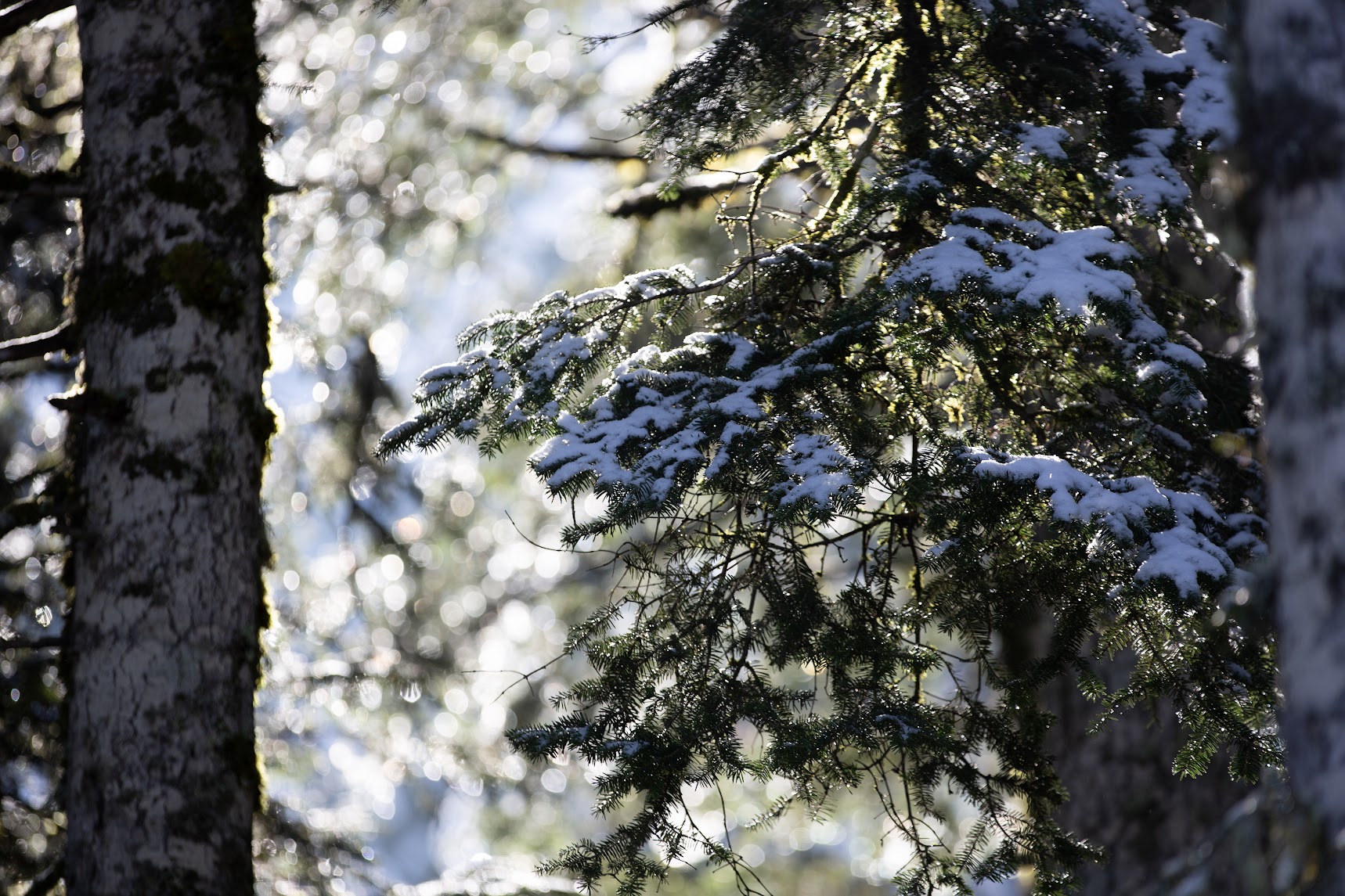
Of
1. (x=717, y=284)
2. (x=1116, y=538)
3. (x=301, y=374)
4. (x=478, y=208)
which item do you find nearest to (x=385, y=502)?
(x=301, y=374)

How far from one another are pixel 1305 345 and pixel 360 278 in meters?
7.37

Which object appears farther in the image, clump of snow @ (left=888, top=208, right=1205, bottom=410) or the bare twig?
the bare twig

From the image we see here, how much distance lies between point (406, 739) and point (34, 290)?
4377mm

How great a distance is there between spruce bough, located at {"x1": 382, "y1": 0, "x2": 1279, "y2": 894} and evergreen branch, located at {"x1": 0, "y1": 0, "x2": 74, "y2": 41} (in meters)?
2.11

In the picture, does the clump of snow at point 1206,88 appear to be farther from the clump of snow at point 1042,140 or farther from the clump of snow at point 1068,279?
the clump of snow at point 1068,279

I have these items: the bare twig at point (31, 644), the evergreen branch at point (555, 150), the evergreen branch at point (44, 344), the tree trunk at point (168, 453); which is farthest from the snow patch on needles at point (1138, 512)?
the evergreen branch at point (555, 150)

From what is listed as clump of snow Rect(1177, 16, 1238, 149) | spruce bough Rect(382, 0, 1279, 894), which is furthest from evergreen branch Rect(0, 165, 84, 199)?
clump of snow Rect(1177, 16, 1238, 149)

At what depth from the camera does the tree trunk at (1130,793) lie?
5723 millimetres

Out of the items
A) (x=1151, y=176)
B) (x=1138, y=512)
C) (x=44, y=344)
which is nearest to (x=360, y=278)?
(x=44, y=344)

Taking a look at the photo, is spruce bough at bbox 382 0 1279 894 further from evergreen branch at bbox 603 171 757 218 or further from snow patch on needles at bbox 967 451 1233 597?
evergreen branch at bbox 603 171 757 218

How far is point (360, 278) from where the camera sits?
26.5 ft

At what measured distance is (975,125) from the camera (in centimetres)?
349

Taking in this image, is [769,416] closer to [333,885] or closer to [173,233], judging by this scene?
[173,233]

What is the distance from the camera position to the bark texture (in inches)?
65.7
